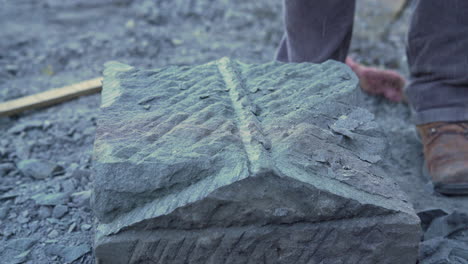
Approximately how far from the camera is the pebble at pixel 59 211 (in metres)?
1.75

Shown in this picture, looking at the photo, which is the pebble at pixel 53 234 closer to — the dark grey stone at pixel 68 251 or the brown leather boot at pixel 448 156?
the dark grey stone at pixel 68 251

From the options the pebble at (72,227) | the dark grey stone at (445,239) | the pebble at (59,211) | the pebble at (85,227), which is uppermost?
the pebble at (59,211)

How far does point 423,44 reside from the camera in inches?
81.7

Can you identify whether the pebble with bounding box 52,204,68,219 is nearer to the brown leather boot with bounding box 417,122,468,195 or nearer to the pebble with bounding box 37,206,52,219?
the pebble with bounding box 37,206,52,219

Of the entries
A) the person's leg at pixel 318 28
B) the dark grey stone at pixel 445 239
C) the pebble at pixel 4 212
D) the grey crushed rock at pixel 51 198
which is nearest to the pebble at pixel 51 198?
the grey crushed rock at pixel 51 198

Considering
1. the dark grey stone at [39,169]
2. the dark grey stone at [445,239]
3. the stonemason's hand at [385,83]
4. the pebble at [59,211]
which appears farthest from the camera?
the stonemason's hand at [385,83]

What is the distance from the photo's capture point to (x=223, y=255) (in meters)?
1.31

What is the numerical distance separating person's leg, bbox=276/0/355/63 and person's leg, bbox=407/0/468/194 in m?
0.29

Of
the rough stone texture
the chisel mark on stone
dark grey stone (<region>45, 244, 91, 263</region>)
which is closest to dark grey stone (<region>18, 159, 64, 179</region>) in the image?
dark grey stone (<region>45, 244, 91, 263</region>)

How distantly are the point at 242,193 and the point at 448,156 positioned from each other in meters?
1.16

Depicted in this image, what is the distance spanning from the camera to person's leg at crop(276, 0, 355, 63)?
2.13 meters

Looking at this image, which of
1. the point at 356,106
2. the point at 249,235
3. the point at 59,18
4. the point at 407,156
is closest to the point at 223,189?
the point at 249,235

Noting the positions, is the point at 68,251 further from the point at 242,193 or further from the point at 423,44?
the point at 423,44

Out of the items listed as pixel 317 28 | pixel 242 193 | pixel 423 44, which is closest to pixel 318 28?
pixel 317 28
